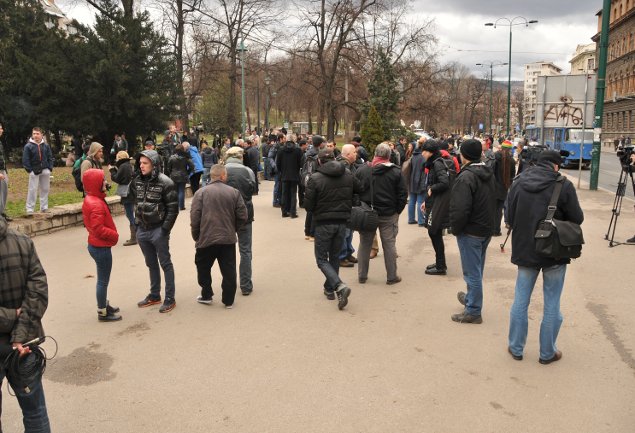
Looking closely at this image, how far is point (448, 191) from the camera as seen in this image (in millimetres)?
7301

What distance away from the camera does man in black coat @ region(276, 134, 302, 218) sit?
12492 millimetres

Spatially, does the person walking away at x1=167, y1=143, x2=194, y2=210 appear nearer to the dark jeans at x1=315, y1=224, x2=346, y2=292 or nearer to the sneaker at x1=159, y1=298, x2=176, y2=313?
the sneaker at x1=159, y1=298, x2=176, y2=313

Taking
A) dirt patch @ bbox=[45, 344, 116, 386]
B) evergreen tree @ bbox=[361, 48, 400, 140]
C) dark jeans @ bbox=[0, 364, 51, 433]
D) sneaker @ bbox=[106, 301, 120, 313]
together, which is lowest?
dirt patch @ bbox=[45, 344, 116, 386]

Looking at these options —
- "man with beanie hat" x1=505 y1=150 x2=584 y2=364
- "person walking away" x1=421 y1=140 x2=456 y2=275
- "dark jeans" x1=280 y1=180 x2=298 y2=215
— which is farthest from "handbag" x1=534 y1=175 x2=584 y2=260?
"dark jeans" x1=280 y1=180 x2=298 y2=215

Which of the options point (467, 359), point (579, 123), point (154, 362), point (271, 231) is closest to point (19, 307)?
point (154, 362)

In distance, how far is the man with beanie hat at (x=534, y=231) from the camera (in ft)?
14.6

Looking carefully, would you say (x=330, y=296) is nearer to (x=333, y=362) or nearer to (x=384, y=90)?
(x=333, y=362)

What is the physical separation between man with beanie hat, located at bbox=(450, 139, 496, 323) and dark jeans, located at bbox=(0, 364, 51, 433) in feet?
12.7

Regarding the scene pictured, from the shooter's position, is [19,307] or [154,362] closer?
[19,307]

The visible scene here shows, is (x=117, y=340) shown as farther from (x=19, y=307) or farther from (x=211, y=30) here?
Result: (x=211, y=30)

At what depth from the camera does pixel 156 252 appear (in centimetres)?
625

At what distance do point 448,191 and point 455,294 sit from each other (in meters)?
1.41

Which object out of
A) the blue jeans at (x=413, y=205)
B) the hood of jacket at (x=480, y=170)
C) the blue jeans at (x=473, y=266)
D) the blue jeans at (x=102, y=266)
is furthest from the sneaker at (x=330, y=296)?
the blue jeans at (x=413, y=205)

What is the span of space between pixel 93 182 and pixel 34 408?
2965mm
